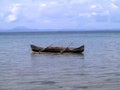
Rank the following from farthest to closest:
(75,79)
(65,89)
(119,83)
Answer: (75,79), (119,83), (65,89)

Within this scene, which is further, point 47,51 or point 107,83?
point 47,51

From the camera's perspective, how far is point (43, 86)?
976 inches

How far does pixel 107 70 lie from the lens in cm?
3306

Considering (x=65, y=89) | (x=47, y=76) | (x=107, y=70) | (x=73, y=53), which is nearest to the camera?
(x=65, y=89)

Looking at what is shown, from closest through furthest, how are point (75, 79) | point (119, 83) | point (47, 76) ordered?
point (119, 83) → point (75, 79) → point (47, 76)

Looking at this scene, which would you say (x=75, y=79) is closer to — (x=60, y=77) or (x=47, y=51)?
(x=60, y=77)

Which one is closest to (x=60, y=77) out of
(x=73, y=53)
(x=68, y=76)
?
(x=68, y=76)

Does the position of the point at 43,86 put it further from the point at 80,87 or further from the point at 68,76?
the point at 68,76

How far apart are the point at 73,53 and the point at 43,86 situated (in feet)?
92.9

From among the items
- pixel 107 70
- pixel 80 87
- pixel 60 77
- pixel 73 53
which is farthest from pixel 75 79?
pixel 73 53

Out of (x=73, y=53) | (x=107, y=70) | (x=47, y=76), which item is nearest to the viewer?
(x=47, y=76)

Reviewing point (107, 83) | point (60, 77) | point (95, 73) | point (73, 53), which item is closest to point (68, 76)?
point (60, 77)

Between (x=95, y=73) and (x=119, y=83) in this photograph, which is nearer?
(x=119, y=83)

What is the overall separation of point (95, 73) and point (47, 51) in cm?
2362
